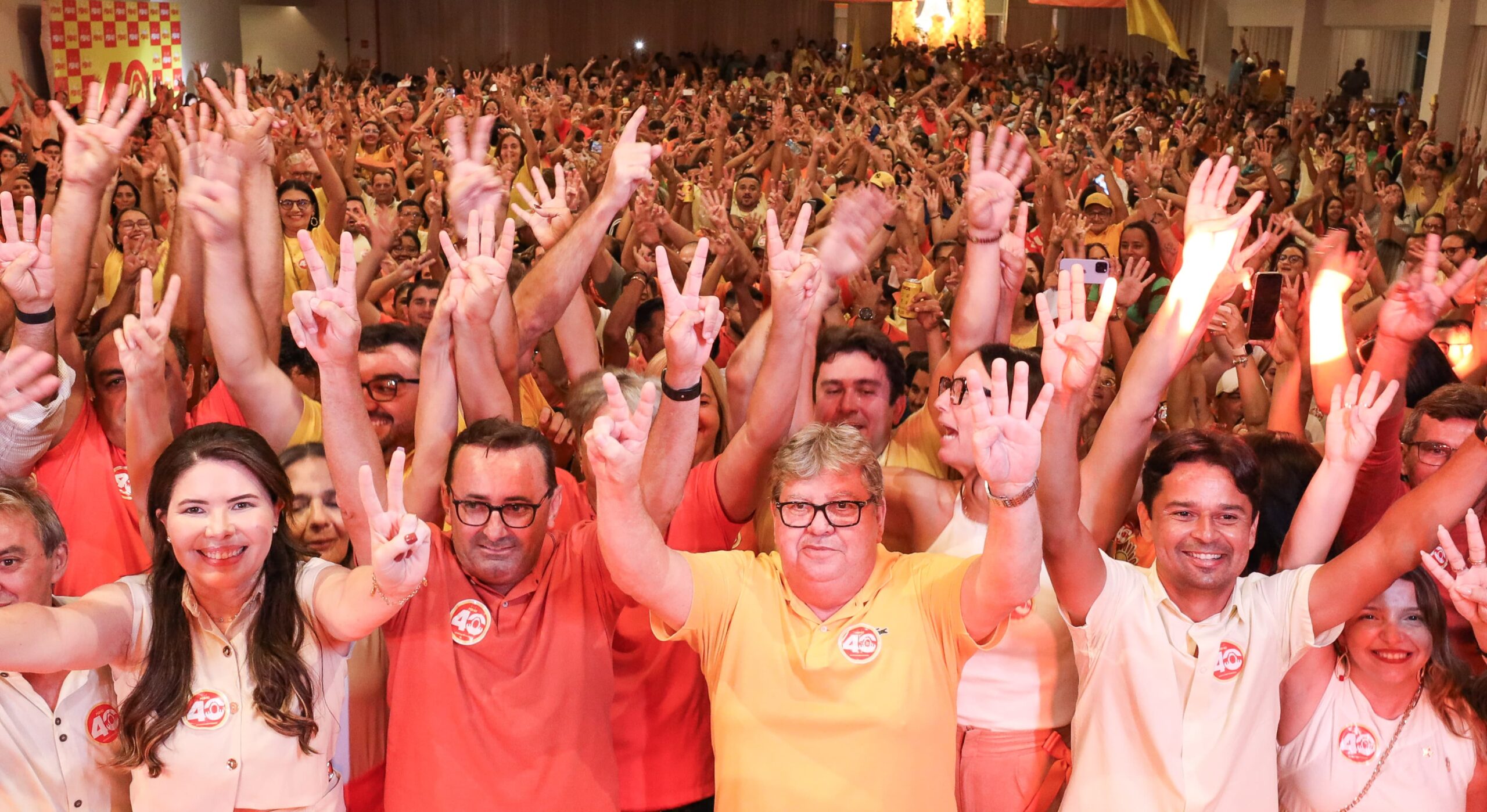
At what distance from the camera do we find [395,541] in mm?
1960

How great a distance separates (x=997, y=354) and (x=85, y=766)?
73.2 inches

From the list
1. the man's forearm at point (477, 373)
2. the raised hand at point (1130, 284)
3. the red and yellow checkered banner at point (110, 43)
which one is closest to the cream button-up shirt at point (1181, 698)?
the man's forearm at point (477, 373)

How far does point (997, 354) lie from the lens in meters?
2.81

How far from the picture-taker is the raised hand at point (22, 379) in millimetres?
2387

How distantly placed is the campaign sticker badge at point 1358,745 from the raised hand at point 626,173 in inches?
67.4

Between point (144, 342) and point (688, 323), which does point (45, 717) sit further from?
point (688, 323)

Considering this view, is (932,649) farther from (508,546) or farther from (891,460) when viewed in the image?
(891,460)

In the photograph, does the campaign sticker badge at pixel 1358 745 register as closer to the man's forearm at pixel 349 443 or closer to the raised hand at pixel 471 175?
the man's forearm at pixel 349 443

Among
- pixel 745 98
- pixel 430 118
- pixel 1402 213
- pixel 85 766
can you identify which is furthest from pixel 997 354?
pixel 745 98

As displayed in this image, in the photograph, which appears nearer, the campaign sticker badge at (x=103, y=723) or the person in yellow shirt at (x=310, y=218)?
the campaign sticker badge at (x=103, y=723)

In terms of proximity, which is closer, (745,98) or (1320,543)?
(1320,543)

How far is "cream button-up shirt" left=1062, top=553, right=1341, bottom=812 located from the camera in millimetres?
2139

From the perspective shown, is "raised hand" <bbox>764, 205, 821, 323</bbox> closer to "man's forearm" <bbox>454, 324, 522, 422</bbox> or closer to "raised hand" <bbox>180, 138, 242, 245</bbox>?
"man's forearm" <bbox>454, 324, 522, 422</bbox>

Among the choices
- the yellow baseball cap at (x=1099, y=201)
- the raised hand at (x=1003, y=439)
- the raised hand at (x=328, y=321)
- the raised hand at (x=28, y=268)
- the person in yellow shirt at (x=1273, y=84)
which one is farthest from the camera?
the person in yellow shirt at (x=1273, y=84)
